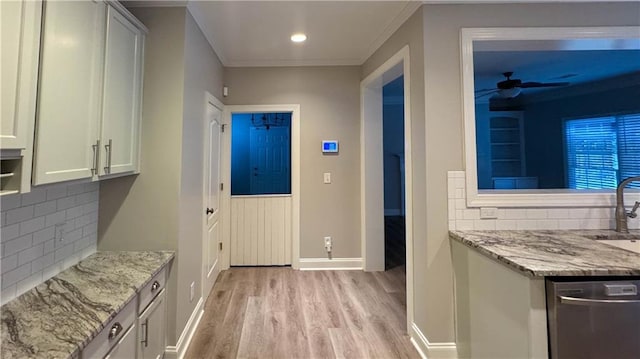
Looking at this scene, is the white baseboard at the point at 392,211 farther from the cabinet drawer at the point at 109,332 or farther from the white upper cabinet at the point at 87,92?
the cabinet drawer at the point at 109,332

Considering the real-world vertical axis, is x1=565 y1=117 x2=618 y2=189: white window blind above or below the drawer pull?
above

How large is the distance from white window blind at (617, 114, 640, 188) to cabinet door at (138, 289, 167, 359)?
11.8ft

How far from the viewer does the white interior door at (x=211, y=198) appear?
280 centimetres

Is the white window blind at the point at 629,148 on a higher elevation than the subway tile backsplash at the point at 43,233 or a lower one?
higher

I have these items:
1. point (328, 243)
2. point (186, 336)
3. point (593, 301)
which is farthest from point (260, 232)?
point (593, 301)

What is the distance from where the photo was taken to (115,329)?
1.27m

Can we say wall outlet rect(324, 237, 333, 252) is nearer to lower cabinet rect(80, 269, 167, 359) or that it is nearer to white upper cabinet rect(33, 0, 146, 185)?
lower cabinet rect(80, 269, 167, 359)

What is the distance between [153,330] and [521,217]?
2.58 metres

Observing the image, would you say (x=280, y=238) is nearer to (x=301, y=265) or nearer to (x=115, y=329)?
(x=301, y=265)

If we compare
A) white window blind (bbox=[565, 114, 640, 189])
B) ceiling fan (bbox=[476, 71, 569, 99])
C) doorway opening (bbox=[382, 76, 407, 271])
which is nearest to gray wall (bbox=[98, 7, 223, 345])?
ceiling fan (bbox=[476, 71, 569, 99])

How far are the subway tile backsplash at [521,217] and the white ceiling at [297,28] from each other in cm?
149

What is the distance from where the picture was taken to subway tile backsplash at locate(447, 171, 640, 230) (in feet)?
6.74

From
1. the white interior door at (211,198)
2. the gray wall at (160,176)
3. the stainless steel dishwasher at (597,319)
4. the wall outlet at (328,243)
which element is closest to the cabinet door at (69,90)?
the gray wall at (160,176)

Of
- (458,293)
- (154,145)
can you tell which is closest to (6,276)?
(154,145)
